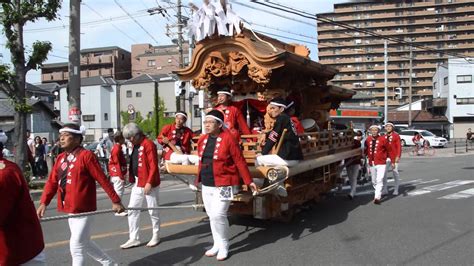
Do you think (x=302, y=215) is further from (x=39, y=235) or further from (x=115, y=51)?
(x=115, y=51)

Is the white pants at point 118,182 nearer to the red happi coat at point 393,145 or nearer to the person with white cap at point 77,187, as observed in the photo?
the person with white cap at point 77,187

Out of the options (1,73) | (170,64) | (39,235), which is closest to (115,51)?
(170,64)

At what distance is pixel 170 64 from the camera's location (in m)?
69.3

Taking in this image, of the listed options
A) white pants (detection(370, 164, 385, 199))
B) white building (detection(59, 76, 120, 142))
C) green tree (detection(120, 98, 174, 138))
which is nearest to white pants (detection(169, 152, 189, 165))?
white pants (detection(370, 164, 385, 199))

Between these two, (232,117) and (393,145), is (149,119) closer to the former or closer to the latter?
(393,145)

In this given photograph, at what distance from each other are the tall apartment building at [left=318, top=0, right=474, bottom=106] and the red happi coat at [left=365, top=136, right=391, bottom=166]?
72.9 m

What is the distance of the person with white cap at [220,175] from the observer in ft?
18.7

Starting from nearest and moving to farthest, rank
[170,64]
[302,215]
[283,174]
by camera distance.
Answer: [283,174]
[302,215]
[170,64]

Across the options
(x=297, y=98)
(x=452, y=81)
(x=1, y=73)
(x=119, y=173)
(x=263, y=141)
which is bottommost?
(x=119, y=173)

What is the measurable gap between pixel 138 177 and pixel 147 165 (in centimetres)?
23

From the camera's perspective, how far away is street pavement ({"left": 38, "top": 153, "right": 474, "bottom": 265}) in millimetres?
5719

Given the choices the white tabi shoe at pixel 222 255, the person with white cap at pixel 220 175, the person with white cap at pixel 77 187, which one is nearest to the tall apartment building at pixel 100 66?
the person with white cap at pixel 220 175

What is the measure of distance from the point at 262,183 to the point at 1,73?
8831 millimetres

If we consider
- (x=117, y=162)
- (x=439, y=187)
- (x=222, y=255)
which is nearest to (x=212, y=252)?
(x=222, y=255)
